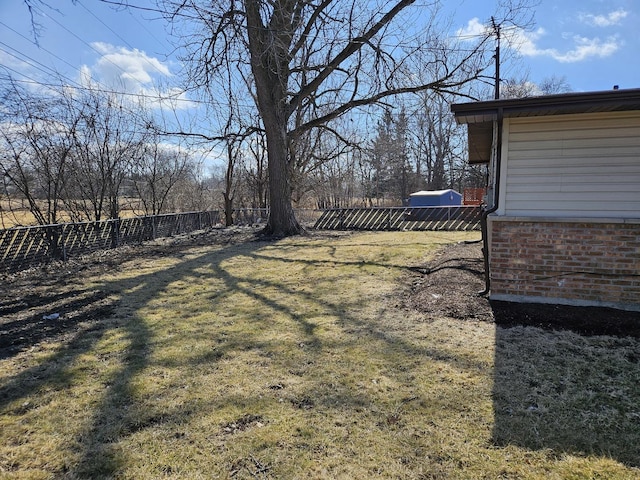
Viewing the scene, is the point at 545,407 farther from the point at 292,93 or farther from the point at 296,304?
the point at 292,93

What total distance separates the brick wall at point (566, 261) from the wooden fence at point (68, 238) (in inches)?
309

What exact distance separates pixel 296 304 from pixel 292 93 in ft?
28.1

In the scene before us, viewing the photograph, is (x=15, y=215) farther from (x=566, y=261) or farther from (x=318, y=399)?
(x=566, y=261)

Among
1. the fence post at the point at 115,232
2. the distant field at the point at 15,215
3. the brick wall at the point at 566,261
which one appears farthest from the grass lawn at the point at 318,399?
the distant field at the point at 15,215

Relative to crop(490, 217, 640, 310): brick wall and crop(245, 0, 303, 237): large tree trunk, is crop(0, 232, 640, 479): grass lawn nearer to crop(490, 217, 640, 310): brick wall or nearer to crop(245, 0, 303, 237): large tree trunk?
crop(490, 217, 640, 310): brick wall

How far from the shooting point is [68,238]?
735 centimetres

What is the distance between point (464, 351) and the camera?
296 centimetres

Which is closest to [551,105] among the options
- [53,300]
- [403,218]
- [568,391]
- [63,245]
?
[568,391]

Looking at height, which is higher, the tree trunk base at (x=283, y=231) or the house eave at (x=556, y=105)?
the house eave at (x=556, y=105)

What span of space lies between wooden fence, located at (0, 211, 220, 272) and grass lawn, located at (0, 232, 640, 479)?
3693 millimetres

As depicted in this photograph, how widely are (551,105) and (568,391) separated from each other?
8.97 ft

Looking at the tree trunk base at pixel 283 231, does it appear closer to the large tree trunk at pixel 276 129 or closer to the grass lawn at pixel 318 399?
the large tree trunk at pixel 276 129

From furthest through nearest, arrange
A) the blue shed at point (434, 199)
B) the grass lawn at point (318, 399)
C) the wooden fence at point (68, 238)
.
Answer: the blue shed at point (434, 199), the wooden fence at point (68, 238), the grass lawn at point (318, 399)

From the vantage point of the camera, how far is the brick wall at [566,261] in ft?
12.2
